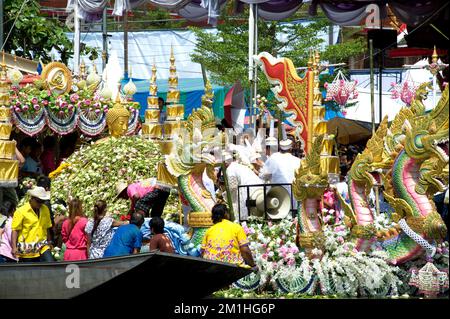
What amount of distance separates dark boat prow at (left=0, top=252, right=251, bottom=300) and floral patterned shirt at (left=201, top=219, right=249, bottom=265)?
0.80 ft

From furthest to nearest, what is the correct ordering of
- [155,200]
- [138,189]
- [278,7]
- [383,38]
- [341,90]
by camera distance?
[341,90]
[278,7]
[383,38]
[138,189]
[155,200]

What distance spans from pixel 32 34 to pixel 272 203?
11704mm

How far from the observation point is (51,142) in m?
18.3

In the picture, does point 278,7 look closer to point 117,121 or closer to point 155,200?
point 117,121

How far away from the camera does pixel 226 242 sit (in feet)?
38.9

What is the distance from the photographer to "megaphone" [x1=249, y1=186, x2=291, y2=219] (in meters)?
14.9

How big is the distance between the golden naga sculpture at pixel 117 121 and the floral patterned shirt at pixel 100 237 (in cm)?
481

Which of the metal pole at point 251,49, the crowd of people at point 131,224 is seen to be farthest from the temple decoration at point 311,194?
the metal pole at point 251,49

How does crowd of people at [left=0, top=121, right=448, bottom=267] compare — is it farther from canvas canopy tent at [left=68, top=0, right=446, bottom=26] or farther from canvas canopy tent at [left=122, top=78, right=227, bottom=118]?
canvas canopy tent at [left=122, top=78, right=227, bottom=118]

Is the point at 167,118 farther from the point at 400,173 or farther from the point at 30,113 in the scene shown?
the point at 400,173

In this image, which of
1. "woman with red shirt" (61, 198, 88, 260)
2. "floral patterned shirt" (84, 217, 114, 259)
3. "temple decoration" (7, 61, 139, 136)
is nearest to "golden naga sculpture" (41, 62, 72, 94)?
"temple decoration" (7, 61, 139, 136)

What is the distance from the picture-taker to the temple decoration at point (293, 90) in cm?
1638

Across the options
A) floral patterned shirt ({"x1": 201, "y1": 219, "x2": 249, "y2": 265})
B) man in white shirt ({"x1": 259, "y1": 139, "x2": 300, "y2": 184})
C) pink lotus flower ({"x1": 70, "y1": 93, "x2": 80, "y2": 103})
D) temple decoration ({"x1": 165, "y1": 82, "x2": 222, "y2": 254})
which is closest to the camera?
floral patterned shirt ({"x1": 201, "y1": 219, "x2": 249, "y2": 265})

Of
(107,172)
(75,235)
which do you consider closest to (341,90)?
(107,172)
